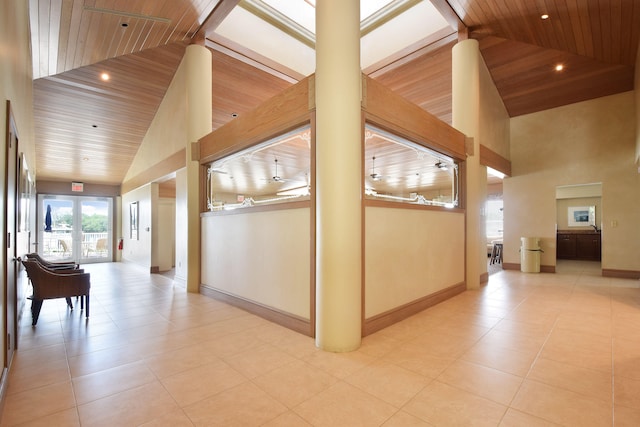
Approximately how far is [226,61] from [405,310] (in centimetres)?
581

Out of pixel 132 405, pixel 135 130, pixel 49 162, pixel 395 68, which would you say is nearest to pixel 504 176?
pixel 395 68

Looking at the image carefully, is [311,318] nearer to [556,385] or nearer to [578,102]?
[556,385]

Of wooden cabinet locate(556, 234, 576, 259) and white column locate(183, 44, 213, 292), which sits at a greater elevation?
white column locate(183, 44, 213, 292)

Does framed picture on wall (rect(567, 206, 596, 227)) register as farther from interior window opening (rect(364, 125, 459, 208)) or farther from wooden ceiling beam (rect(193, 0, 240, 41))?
wooden ceiling beam (rect(193, 0, 240, 41))

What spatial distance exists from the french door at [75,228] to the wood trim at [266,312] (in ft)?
25.8

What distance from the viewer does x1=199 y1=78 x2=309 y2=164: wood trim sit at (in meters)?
3.38

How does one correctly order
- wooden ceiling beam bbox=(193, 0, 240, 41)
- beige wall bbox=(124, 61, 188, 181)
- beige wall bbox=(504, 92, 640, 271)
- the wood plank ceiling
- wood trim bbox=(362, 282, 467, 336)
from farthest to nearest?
beige wall bbox=(504, 92, 640, 271), beige wall bbox=(124, 61, 188, 181), wooden ceiling beam bbox=(193, 0, 240, 41), the wood plank ceiling, wood trim bbox=(362, 282, 467, 336)

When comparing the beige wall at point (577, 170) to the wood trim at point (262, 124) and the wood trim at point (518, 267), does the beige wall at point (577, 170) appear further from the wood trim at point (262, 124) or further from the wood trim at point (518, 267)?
the wood trim at point (262, 124)

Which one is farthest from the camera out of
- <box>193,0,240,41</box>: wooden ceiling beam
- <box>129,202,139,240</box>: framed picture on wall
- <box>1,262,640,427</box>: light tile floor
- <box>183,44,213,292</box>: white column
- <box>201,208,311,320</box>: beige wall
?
<box>129,202,139,240</box>: framed picture on wall

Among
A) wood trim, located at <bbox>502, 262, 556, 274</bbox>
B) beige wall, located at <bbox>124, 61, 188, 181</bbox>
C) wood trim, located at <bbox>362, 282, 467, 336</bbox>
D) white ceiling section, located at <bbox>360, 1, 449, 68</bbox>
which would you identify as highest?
white ceiling section, located at <bbox>360, 1, 449, 68</bbox>

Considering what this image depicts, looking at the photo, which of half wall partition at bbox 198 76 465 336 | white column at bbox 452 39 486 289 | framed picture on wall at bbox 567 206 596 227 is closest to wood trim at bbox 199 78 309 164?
half wall partition at bbox 198 76 465 336

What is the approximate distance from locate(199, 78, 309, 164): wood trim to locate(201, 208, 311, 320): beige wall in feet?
3.30

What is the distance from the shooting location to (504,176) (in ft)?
25.9

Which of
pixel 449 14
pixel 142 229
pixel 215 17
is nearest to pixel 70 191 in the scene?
pixel 142 229
